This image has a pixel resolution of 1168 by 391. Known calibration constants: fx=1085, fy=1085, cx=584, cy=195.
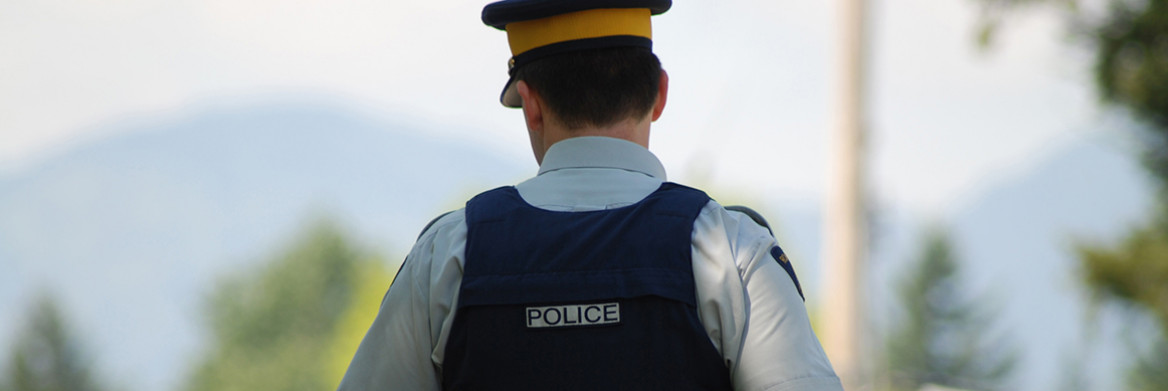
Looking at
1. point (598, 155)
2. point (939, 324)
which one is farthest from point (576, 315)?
point (939, 324)

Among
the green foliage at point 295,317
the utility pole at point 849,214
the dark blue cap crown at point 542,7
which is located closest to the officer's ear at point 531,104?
the dark blue cap crown at point 542,7

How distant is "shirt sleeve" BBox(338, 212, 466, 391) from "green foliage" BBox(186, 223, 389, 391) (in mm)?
50542

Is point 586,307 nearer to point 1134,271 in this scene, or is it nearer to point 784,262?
point 784,262

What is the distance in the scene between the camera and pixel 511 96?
1898mm

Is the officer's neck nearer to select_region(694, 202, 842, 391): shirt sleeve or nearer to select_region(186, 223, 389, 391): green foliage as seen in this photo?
select_region(694, 202, 842, 391): shirt sleeve

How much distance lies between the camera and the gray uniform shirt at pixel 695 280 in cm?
152

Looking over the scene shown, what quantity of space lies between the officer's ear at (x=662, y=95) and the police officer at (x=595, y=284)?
1.0 inches

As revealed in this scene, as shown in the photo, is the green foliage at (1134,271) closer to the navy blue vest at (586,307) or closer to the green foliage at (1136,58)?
the green foliage at (1136,58)

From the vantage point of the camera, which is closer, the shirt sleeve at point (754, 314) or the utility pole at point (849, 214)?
the shirt sleeve at point (754, 314)

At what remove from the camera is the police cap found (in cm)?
176

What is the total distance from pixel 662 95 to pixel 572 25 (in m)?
0.19

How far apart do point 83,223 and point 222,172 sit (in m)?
26.2

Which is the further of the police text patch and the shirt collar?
the shirt collar

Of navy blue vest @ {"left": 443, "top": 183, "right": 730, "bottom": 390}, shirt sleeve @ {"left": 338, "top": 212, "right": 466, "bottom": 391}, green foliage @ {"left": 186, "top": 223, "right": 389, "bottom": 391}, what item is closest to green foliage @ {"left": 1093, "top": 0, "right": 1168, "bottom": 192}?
navy blue vest @ {"left": 443, "top": 183, "right": 730, "bottom": 390}
